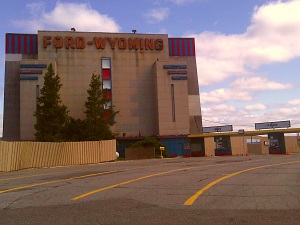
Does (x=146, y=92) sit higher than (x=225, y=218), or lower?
higher

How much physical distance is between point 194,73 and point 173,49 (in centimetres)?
568

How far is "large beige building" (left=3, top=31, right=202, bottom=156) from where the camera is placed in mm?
55406

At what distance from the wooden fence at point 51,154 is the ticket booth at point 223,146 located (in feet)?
87.4

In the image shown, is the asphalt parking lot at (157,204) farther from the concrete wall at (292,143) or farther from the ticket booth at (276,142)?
the concrete wall at (292,143)

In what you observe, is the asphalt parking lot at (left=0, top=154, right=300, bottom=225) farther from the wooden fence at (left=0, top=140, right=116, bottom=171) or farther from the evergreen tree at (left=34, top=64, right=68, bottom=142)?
the evergreen tree at (left=34, top=64, right=68, bottom=142)

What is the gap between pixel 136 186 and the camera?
41.0 ft

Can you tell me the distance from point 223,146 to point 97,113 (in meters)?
23.2

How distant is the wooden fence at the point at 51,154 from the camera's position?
2303 centimetres

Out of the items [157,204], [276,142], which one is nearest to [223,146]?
[276,142]

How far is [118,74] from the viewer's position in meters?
57.6

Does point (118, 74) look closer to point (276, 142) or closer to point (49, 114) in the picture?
point (49, 114)

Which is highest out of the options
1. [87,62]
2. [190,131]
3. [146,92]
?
[87,62]

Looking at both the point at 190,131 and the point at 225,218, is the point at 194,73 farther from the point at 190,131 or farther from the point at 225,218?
the point at 225,218

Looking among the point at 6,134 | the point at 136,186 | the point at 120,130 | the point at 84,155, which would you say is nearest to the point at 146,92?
the point at 120,130
